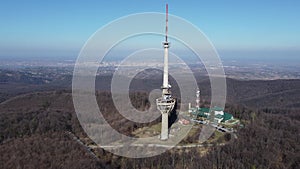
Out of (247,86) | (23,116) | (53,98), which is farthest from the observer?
(247,86)

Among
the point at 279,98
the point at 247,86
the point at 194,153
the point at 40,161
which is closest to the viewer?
the point at 40,161

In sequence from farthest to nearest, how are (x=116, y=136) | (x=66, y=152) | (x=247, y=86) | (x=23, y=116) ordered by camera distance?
(x=247, y=86) → (x=23, y=116) → (x=116, y=136) → (x=66, y=152)

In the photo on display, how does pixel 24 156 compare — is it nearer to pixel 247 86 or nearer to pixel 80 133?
pixel 80 133

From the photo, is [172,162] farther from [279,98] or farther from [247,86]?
[247,86]

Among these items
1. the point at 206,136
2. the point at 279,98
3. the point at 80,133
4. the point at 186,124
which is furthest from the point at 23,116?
the point at 279,98

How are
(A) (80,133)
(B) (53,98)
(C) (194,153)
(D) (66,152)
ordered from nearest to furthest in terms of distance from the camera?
1. (D) (66,152)
2. (C) (194,153)
3. (A) (80,133)
4. (B) (53,98)

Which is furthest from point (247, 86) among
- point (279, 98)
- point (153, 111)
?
point (153, 111)

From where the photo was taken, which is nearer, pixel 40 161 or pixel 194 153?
pixel 40 161

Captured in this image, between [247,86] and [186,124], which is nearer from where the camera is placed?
[186,124]
